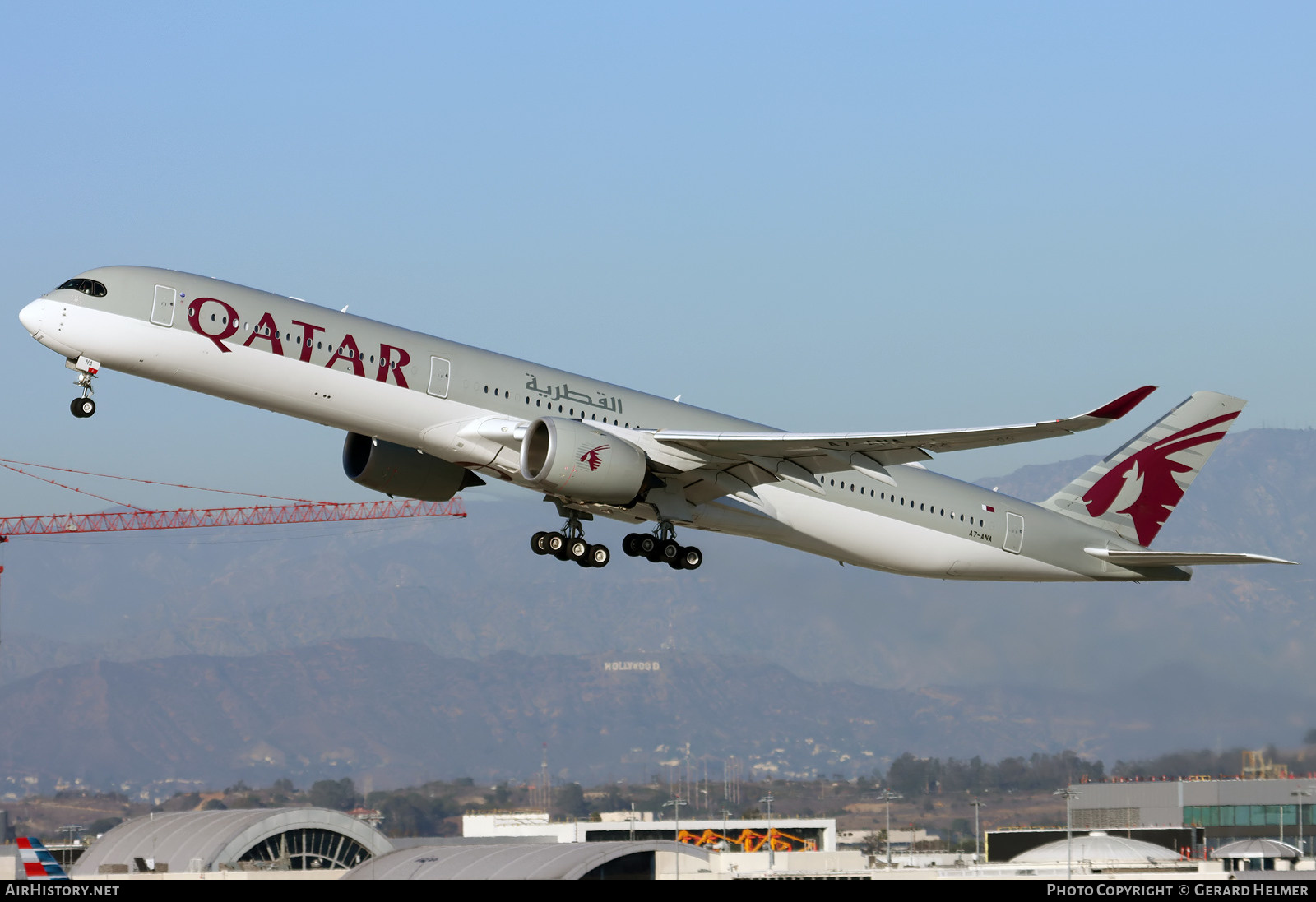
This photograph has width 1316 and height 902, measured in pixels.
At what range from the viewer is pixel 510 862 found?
138 feet

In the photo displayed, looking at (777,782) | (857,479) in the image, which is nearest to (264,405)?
(857,479)

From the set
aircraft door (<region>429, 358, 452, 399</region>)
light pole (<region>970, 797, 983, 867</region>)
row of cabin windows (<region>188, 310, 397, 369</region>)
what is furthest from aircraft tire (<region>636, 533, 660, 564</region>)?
light pole (<region>970, 797, 983, 867</region>)

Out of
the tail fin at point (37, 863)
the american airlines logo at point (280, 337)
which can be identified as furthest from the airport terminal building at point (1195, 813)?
the american airlines logo at point (280, 337)

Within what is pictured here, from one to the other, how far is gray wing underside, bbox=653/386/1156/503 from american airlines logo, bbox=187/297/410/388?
555 centimetres

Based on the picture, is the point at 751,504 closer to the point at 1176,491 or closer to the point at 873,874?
the point at 1176,491

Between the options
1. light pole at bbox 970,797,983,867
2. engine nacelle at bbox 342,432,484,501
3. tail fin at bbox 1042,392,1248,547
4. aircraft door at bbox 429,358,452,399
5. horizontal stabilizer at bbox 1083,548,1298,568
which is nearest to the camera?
aircraft door at bbox 429,358,452,399

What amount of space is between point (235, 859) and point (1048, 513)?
2944 centimetres

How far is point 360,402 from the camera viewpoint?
30.0 meters

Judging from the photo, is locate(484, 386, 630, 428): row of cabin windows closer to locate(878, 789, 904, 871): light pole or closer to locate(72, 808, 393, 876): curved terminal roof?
locate(72, 808, 393, 876): curved terminal roof

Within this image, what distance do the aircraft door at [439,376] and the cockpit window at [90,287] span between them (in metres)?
6.16

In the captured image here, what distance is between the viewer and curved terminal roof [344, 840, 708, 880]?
40.8 metres

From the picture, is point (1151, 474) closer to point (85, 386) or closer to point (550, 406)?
point (550, 406)

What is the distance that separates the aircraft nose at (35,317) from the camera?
29047mm

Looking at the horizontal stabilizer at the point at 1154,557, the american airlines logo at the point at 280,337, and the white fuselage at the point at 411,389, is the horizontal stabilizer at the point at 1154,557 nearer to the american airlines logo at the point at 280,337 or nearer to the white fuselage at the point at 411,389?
the white fuselage at the point at 411,389
